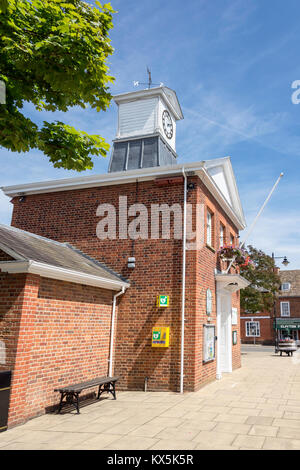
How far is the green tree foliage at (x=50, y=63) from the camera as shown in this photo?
6000mm

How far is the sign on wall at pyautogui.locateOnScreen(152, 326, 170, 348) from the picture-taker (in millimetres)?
10188

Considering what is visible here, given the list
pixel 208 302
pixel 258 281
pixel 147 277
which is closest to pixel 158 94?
pixel 147 277

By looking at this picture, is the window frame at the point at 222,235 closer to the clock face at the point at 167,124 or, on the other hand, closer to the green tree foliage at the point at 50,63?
the clock face at the point at 167,124

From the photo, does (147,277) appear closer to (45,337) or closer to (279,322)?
(45,337)

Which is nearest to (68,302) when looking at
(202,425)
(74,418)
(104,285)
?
(104,285)

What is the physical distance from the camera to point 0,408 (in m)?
6.29

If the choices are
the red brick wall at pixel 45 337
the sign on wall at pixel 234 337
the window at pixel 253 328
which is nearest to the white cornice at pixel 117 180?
the red brick wall at pixel 45 337

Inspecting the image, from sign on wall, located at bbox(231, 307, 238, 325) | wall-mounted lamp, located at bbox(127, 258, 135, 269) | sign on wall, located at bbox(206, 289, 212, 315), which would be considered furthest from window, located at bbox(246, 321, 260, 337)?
wall-mounted lamp, located at bbox(127, 258, 135, 269)

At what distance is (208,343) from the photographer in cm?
1130

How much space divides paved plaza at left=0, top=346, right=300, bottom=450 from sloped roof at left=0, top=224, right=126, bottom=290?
121 inches

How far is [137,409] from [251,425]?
8.38ft

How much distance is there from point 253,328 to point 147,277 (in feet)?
113

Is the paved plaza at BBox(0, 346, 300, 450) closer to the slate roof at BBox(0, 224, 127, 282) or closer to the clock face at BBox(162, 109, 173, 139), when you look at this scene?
the slate roof at BBox(0, 224, 127, 282)
